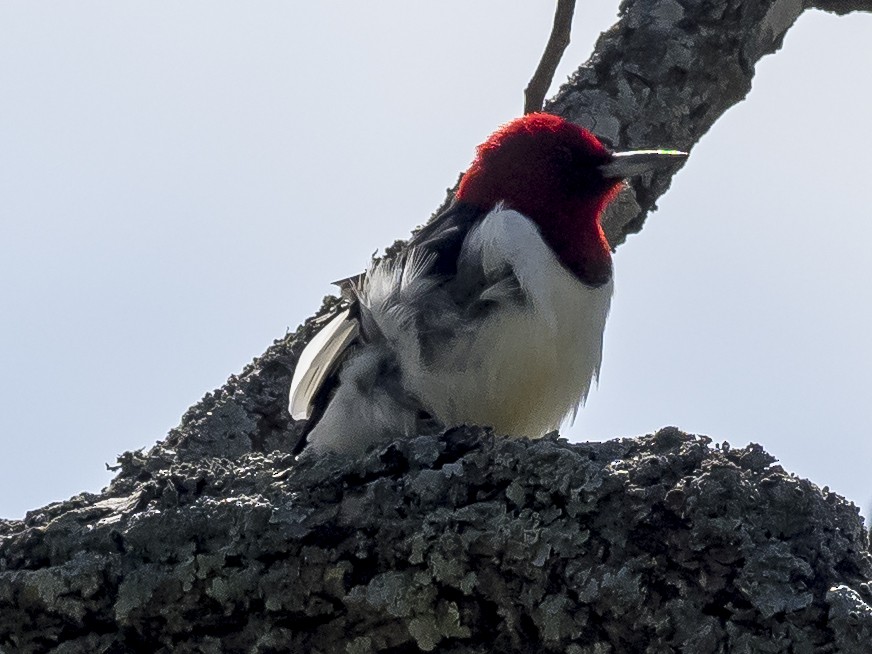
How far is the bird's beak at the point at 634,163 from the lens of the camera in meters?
4.26

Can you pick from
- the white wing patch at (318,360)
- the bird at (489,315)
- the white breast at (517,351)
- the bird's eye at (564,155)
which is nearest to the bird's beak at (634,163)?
the bird at (489,315)

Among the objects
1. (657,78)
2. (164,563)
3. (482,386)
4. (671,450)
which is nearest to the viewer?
(671,450)

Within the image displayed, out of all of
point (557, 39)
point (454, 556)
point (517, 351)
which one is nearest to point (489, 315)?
point (517, 351)

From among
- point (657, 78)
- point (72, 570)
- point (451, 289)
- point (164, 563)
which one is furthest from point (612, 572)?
point (657, 78)

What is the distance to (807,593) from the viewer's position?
7.54ft

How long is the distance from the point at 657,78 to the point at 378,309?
1.48 m

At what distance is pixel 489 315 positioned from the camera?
146 inches

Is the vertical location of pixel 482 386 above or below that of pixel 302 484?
above

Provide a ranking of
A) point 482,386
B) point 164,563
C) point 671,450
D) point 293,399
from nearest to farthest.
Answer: point 671,450 < point 164,563 < point 482,386 < point 293,399

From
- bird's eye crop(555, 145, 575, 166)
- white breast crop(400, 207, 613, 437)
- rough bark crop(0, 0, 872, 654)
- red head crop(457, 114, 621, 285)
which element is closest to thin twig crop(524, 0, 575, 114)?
red head crop(457, 114, 621, 285)

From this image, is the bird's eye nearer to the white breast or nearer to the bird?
the bird

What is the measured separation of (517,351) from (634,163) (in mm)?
935

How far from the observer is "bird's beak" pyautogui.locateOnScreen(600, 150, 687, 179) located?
4.26m

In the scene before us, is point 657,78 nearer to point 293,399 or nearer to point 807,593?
point 293,399
